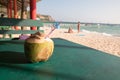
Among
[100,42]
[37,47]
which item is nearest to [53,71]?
[37,47]

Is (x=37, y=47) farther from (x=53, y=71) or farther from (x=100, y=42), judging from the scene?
(x=100, y=42)

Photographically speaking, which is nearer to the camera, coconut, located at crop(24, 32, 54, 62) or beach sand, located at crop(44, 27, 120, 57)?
coconut, located at crop(24, 32, 54, 62)

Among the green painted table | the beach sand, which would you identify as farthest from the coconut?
the beach sand

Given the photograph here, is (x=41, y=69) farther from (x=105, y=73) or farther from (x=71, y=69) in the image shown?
(x=105, y=73)

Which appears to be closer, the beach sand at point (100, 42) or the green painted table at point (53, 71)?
the green painted table at point (53, 71)

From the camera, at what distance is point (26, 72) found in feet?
4.96

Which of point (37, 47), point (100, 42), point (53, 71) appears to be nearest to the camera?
point (53, 71)

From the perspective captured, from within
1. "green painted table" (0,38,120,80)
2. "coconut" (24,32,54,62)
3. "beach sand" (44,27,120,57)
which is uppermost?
"coconut" (24,32,54,62)

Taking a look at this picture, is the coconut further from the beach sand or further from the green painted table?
the beach sand

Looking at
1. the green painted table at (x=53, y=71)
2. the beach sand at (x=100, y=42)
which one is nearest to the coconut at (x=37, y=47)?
the green painted table at (x=53, y=71)

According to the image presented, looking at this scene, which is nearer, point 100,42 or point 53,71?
point 53,71

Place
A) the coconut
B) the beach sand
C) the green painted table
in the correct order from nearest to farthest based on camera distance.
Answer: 1. the green painted table
2. the coconut
3. the beach sand

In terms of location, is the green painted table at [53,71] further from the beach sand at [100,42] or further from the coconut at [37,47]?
the beach sand at [100,42]

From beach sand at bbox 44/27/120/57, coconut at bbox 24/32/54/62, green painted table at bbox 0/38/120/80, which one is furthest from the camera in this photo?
beach sand at bbox 44/27/120/57
